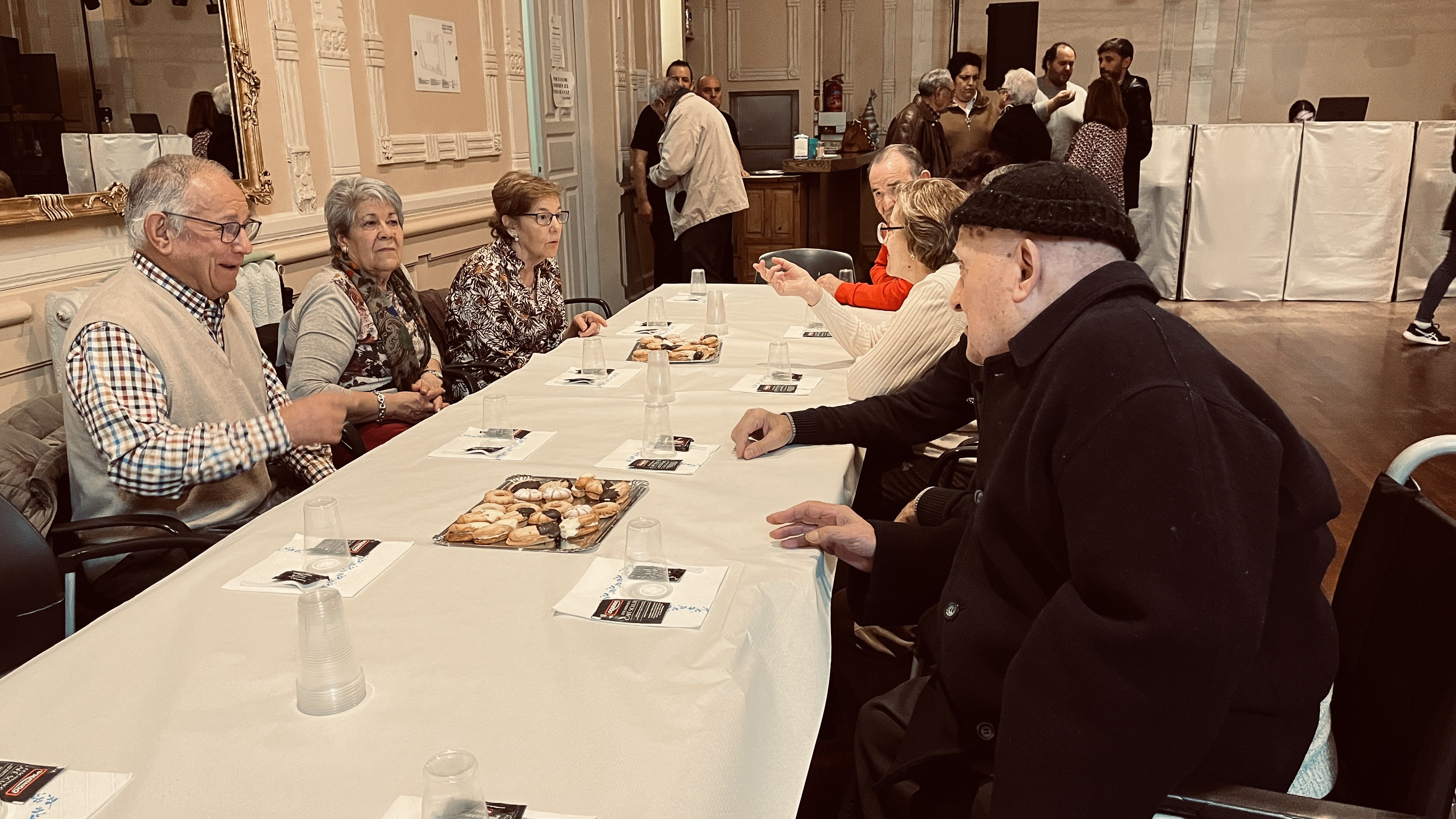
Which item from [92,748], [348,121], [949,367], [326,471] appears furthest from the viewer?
[348,121]

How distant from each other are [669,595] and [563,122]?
19.0 feet

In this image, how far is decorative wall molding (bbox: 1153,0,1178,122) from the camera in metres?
10.2

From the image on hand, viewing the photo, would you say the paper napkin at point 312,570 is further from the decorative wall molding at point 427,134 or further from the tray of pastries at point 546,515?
the decorative wall molding at point 427,134

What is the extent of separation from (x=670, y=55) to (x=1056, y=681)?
9569 millimetres

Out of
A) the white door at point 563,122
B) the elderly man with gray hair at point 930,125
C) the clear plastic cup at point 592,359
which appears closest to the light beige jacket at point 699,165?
the white door at point 563,122

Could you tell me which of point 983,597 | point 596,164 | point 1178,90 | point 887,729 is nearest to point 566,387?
point 887,729

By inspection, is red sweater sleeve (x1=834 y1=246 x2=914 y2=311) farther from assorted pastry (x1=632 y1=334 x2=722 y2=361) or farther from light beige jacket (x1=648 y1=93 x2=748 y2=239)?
light beige jacket (x1=648 y1=93 x2=748 y2=239)

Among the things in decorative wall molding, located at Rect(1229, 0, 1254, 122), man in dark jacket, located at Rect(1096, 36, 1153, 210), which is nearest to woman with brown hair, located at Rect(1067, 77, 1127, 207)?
man in dark jacket, located at Rect(1096, 36, 1153, 210)

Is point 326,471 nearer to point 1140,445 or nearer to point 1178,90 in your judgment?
point 1140,445

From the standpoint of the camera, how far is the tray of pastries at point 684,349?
3.06 meters

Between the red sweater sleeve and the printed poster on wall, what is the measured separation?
8.41 ft

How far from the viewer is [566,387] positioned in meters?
2.77

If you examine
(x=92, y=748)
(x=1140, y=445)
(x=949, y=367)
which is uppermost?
(x=1140, y=445)

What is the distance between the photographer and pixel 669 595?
1463 millimetres
